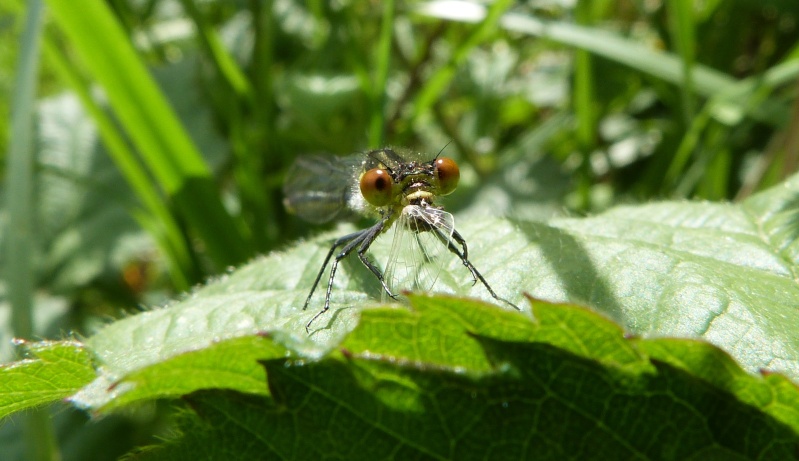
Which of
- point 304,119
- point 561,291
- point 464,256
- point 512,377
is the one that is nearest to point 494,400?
point 512,377

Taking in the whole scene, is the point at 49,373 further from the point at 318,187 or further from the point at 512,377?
the point at 318,187

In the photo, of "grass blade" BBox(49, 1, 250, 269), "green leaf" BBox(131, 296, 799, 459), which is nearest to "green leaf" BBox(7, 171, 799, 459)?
"green leaf" BBox(131, 296, 799, 459)

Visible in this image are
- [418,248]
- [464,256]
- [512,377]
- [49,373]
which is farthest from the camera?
[418,248]

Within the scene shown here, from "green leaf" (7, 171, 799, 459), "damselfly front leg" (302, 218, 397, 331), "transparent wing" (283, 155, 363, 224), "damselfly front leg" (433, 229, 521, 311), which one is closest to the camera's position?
"green leaf" (7, 171, 799, 459)

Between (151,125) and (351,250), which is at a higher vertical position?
(151,125)

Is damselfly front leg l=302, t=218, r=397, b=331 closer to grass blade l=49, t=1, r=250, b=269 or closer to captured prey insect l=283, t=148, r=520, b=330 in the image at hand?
captured prey insect l=283, t=148, r=520, b=330

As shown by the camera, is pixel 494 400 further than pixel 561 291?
No

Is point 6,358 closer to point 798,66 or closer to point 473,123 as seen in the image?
point 473,123
